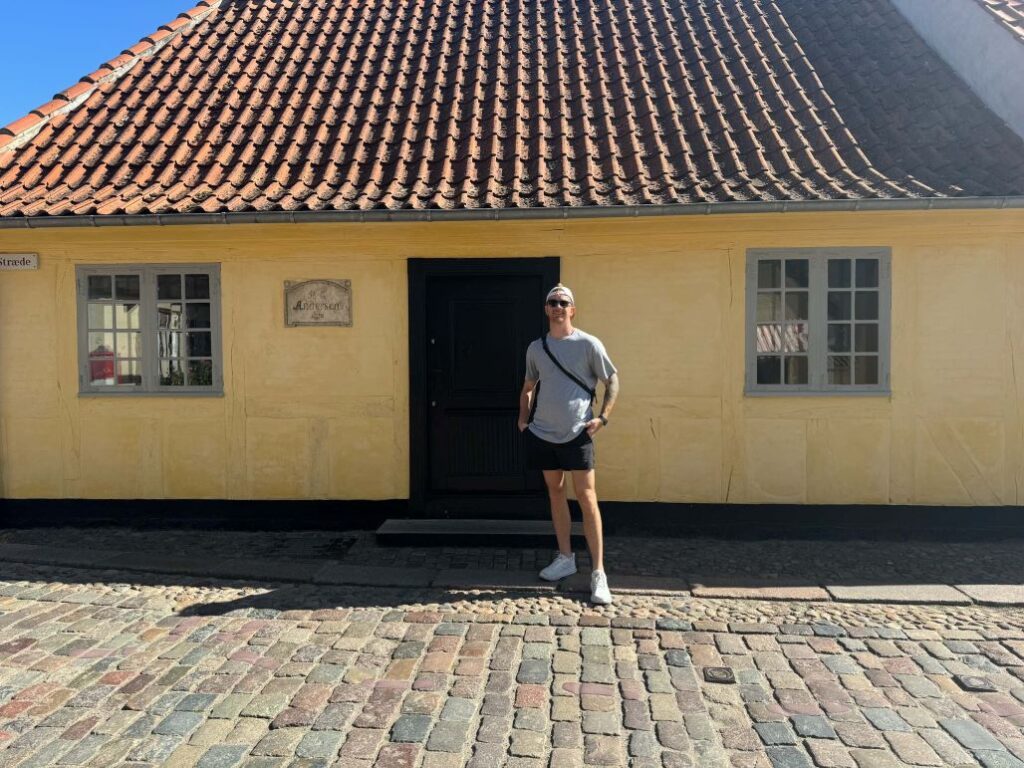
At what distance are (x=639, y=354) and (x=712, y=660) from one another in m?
2.82

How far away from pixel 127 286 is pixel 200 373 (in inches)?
38.1

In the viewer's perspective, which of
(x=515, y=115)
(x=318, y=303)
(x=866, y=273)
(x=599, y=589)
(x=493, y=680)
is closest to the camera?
(x=493, y=680)

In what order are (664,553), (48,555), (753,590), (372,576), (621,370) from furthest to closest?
(621,370) → (664,553) → (48,555) → (372,576) → (753,590)

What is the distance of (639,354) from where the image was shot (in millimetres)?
5965

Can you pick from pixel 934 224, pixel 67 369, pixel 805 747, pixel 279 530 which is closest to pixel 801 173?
pixel 934 224

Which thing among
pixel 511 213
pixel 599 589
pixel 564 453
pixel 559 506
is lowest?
pixel 599 589

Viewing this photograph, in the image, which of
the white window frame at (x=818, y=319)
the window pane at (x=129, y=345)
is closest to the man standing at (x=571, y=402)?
the white window frame at (x=818, y=319)

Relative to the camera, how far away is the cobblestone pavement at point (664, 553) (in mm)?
5039

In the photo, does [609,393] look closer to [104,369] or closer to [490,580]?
[490,580]

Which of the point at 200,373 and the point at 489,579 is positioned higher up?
the point at 200,373

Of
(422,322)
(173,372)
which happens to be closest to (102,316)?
(173,372)

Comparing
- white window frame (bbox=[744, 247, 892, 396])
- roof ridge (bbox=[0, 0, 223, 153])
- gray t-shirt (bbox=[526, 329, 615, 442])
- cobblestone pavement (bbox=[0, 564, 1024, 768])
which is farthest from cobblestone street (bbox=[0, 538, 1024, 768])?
roof ridge (bbox=[0, 0, 223, 153])

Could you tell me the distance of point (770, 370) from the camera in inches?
235

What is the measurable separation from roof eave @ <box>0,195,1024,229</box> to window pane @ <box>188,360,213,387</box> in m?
1.24
